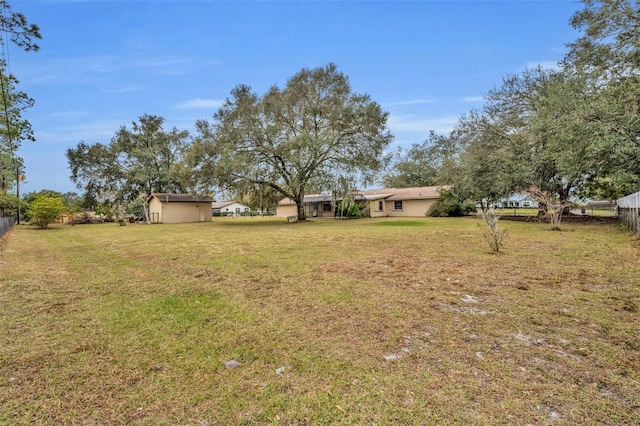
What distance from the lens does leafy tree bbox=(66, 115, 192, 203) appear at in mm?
35781

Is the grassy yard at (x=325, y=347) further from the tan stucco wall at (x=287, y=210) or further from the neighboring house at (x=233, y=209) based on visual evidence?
the neighboring house at (x=233, y=209)

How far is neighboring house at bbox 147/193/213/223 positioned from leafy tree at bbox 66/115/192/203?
541 centimetres

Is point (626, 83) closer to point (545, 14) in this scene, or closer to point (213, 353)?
point (545, 14)

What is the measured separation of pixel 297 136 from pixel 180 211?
16.9 meters

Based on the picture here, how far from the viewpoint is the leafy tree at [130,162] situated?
3578 centimetres

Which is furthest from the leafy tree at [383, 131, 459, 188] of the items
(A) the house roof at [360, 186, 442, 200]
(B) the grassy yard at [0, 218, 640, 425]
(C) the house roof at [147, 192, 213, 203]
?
(B) the grassy yard at [0, 218, 640, 425]

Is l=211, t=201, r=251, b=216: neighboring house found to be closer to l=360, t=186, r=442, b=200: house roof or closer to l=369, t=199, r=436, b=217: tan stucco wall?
l=369, t=199, r=436, b=217: tan stucco wall

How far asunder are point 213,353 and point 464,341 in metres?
2.36

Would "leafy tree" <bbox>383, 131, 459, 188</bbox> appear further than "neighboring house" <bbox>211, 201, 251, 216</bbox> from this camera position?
No

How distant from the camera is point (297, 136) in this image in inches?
806

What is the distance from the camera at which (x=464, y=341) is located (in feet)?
Answer: 10.1

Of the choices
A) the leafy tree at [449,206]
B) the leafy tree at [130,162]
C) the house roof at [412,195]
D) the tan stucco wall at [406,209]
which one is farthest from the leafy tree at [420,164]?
the leafy tree at [130,162]

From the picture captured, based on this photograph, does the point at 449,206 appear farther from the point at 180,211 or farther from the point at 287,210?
the point at 180,211

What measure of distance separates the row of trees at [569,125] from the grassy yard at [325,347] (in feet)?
23.5
